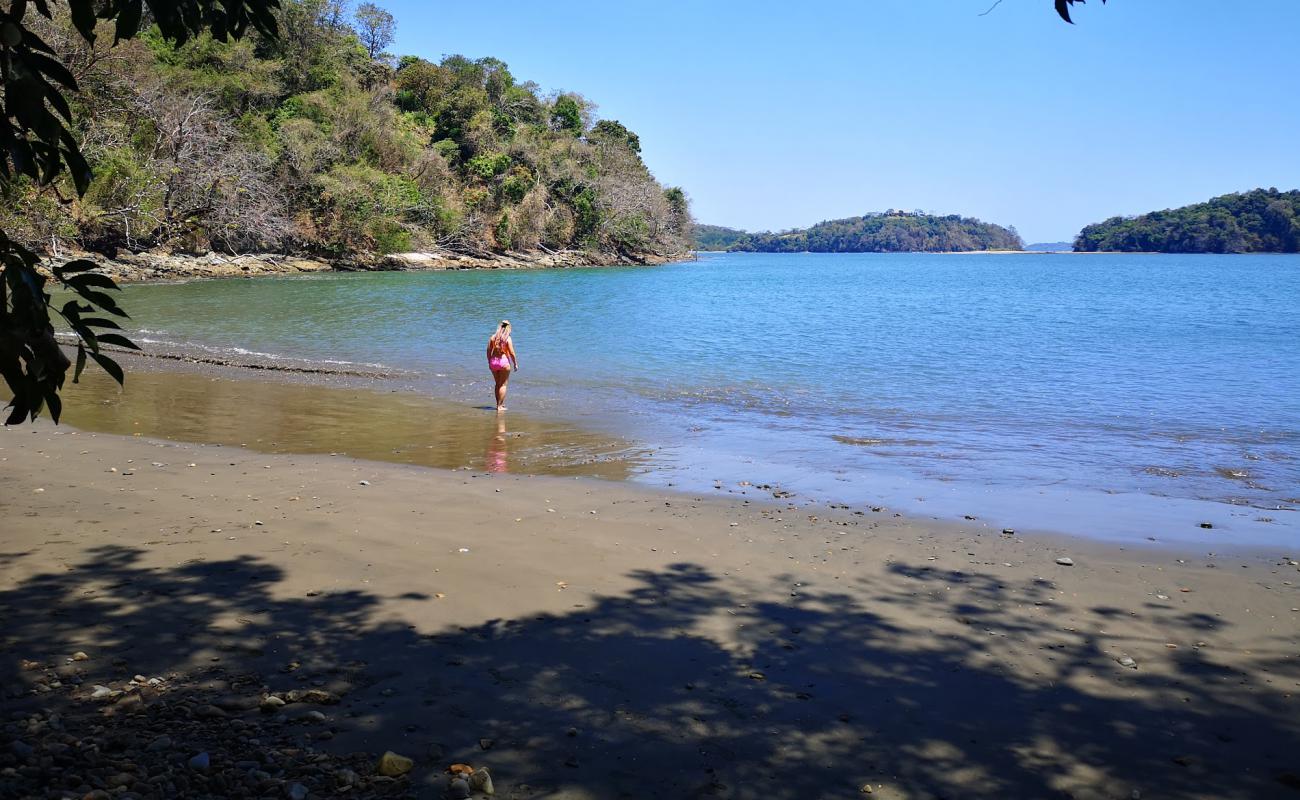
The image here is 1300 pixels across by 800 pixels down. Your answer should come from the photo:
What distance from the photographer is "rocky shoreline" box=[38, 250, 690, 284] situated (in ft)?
142

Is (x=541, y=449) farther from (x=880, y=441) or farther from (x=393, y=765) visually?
(x=393, y=765)

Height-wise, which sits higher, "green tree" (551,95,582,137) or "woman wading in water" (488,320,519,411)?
"green tree" (551,95,582,137)

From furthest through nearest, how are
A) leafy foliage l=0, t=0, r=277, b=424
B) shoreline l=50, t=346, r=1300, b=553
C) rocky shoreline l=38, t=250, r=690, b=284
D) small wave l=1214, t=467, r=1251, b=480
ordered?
rocky shoreline l=38, t=250, r=690, b=284
small wave l=1214, t=467, r=1251, b=480
shoreline l=50, t=346, r=1300, b=553
leafy foliage l=0, t=0, r=277, b=424

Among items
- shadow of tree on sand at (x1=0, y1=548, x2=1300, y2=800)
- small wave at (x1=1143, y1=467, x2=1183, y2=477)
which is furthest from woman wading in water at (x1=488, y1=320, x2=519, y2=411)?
small wave at (x1=1143, y1=467, x2=1183, y2=477)

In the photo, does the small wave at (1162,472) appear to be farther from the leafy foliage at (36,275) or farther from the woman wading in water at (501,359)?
the leafy foliage at (36,275)

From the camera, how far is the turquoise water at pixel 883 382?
10.6 m

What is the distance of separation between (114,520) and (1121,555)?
8018mm

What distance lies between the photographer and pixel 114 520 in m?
7.29

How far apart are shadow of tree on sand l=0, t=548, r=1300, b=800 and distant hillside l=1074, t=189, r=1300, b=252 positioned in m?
181

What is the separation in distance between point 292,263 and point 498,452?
46.2 metres

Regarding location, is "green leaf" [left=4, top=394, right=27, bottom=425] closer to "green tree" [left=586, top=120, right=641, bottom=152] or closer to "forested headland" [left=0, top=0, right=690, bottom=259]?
"forested headland" [left=0, top=0, right=690, bottom=259]

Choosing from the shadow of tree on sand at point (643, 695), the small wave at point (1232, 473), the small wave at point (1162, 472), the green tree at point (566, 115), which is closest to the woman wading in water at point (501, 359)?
the shadow of tree on sand at point (643, 695)

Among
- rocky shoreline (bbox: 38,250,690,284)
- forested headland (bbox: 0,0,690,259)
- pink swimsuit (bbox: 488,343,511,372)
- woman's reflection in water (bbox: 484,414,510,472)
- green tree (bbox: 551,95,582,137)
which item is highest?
green tree (bbox: 551,95,582,137)

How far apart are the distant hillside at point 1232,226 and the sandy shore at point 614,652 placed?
179597 mm
